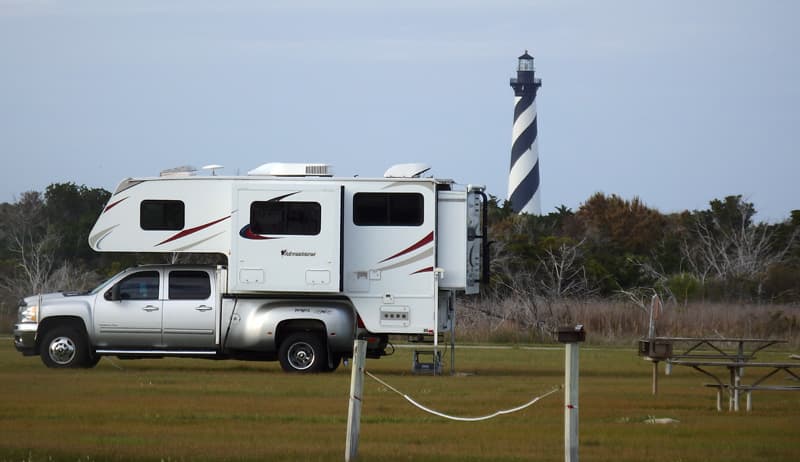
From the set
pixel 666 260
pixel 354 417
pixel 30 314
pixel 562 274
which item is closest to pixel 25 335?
pixel 30 314

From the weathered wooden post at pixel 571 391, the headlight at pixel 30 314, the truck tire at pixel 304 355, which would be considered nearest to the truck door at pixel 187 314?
the truck tire at pixel 304 355

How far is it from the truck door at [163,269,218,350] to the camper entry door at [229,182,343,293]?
552mm

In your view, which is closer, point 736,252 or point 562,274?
point 562,274

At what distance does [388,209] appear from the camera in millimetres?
22531

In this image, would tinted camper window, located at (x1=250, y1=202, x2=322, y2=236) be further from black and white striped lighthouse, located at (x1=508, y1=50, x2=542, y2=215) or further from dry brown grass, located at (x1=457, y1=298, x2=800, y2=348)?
black and white striped lighthouse, located at (x1=508, y1=50, x2=542, y2=215)

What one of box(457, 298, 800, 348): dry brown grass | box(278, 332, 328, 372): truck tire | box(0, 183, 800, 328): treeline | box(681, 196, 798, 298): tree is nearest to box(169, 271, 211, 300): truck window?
box(278, 332, 328, 372): truck tire

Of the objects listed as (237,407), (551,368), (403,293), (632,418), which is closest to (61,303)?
(403,293)

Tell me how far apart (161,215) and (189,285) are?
4.05ft

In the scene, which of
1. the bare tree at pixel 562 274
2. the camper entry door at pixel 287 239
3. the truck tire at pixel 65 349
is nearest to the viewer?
the camper entry door at pixel 287 239

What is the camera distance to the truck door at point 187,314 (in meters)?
22.2

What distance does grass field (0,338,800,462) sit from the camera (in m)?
12.8

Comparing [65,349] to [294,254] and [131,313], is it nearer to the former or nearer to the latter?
[131,313]

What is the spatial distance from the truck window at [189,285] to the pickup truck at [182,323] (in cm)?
2

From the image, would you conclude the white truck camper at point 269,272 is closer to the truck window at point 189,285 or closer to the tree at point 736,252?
the truck window at point 189,285
